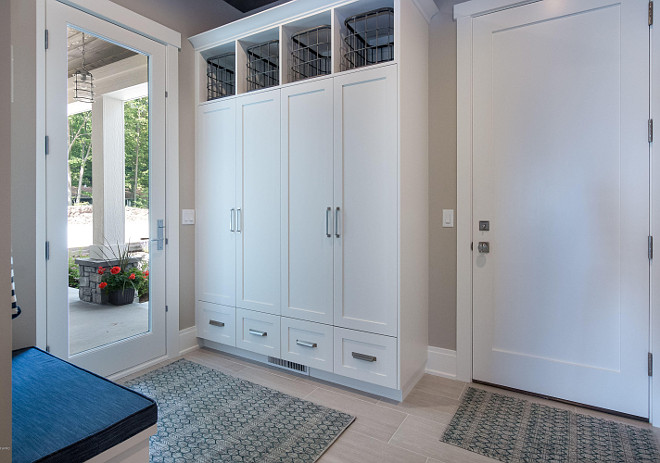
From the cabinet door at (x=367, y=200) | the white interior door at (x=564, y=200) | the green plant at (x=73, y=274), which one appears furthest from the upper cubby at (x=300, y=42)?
the green plant at (x=73, y=274)

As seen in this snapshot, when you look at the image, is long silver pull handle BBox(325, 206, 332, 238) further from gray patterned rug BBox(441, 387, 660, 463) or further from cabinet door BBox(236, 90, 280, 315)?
gray patterned rug BBox(441, 387, 660, 463)

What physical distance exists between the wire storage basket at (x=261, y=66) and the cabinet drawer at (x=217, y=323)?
1764 mm

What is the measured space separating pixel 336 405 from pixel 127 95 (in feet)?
8.23

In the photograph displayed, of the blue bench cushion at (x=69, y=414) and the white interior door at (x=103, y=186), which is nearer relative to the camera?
the blue bench cushion at (x=69, y=414)

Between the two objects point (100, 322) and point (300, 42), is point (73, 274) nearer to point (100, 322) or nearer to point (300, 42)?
point (100, 322)

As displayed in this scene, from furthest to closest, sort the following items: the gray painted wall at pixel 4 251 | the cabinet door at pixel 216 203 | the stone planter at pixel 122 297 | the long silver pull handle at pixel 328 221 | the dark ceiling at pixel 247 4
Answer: the dark ceiling at pixel 247 4
the cabinet door at pixel 216 203
the stone planter at pixel 122 297
the long silver pull handle at pixel 328 221
the gray painted wall at pixel 4 251

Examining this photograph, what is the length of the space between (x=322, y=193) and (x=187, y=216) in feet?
4.19

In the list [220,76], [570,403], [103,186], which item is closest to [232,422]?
[103,186]

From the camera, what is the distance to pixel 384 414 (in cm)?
216

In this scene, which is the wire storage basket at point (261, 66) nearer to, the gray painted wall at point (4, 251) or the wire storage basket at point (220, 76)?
the wire storage basket at point (220, 76)

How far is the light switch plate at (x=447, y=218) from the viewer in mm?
2615

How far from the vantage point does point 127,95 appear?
105 inches

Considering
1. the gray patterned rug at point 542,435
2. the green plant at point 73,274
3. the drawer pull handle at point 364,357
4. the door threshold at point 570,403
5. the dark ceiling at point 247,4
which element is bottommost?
the gray patterned rug at point 542,435

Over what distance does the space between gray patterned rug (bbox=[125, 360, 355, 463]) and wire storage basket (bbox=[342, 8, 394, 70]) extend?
85.4 inches
